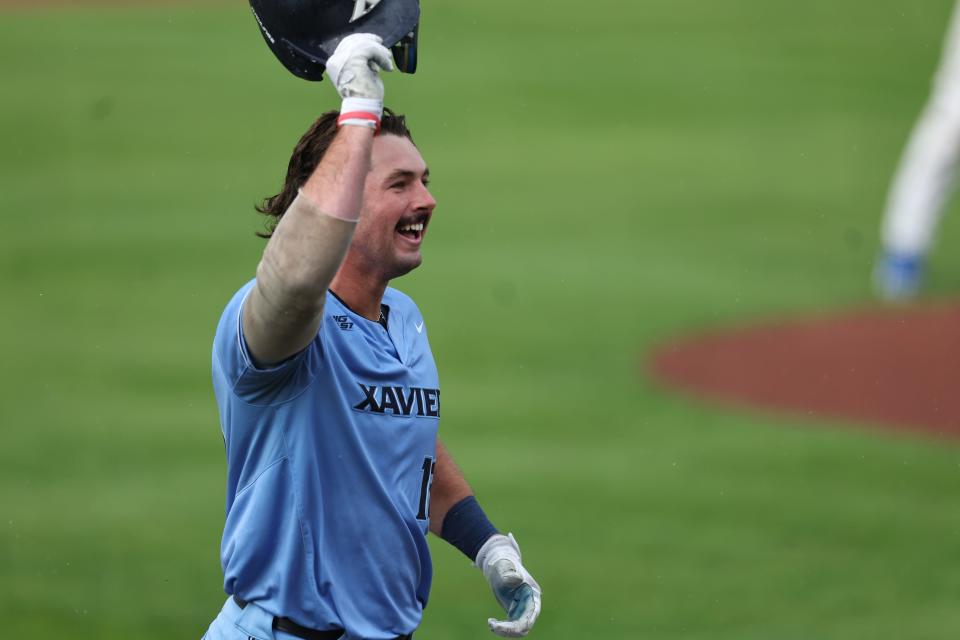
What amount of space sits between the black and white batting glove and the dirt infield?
9257mm

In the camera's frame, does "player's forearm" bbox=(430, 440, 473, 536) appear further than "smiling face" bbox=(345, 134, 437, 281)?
Yes

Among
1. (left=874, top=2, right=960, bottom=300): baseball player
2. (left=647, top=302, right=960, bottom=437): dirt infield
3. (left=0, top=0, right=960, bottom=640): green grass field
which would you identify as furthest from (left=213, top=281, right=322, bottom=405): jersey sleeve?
(left=874, top=2, right=960, bottom=300): baseball player

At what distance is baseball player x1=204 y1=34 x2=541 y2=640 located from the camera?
3520 millimetres

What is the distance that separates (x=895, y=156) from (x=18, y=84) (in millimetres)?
12623

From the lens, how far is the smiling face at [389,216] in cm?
412

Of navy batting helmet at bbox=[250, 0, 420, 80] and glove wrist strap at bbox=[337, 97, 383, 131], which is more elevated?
navy batting helmet at bbox=[250, 0, 420, 80]

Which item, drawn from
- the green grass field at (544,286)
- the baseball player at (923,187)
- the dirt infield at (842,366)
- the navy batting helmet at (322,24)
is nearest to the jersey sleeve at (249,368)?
the navy batting helmet at (322,24)

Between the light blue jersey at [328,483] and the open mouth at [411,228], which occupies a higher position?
the open mouth at [411,228]

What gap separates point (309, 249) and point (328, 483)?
756mm

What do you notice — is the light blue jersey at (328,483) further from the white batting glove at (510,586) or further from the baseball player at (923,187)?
the baseball player at (923,187)

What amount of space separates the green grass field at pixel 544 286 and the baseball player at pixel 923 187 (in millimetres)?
518

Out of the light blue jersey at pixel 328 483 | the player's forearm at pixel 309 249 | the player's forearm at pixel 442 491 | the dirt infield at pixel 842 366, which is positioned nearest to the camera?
the player's forearm at pixel 309 249

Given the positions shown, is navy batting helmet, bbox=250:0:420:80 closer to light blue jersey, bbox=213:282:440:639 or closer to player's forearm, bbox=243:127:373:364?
player's forearm, bbox=243:127:373:364

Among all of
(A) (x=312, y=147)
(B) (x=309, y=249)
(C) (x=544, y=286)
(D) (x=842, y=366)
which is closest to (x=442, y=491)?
(A) (x=312, y=147)
